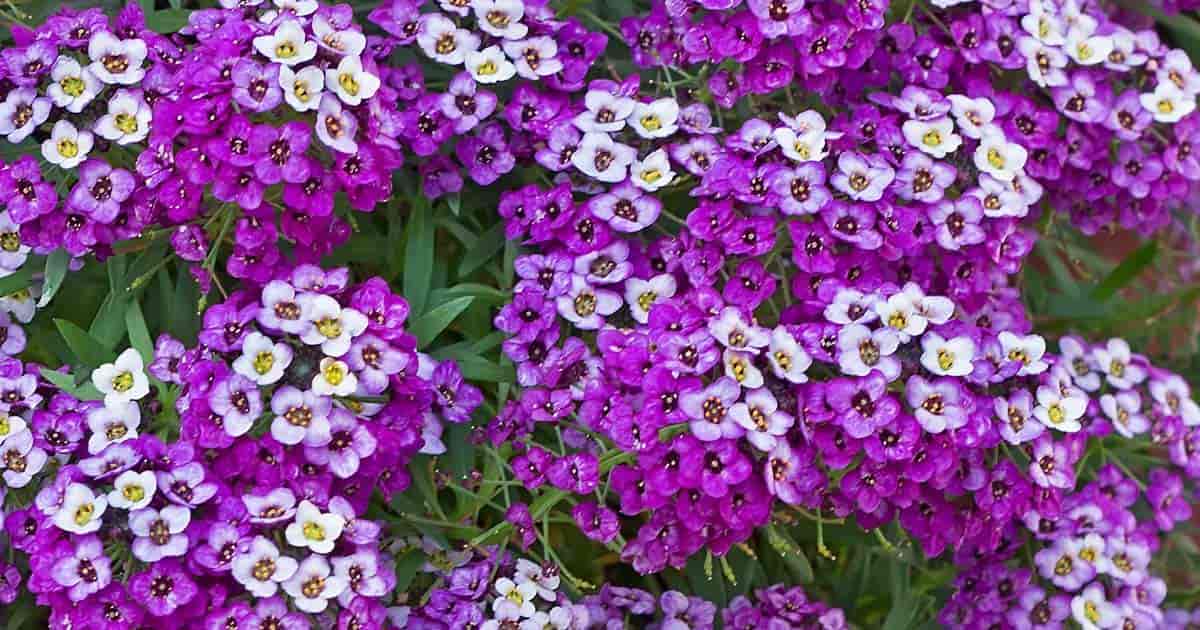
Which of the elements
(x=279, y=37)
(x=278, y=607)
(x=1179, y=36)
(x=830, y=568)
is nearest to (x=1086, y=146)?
(x=1179, y=36)

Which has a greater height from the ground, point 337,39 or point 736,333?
point 337,39

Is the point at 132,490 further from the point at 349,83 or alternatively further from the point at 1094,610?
the point at 1094,610

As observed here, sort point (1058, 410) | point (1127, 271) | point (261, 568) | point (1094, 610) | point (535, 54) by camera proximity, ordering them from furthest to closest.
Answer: point (1127, 271), point (1094, 610), point (535, 54), point (1058, 410), point (261, 568)

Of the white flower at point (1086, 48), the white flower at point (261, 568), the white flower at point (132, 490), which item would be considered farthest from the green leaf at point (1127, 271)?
the white flower at point (132, 490)

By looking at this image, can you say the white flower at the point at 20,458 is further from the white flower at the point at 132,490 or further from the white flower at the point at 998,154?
the white flower at the point at 998,154

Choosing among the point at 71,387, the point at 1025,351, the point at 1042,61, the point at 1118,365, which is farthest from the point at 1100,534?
the point at 71,387

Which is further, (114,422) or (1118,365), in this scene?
(1118,365)

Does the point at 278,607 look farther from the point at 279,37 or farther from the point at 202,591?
the point at 279,37
